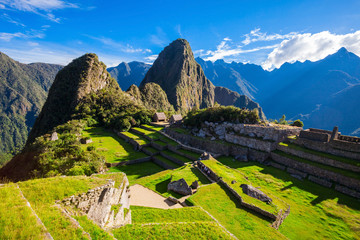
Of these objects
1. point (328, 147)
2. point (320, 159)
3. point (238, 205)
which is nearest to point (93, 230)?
point (238, 205)

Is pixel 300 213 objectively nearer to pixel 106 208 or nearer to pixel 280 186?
pixel 280 186

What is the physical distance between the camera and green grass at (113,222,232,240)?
7.87m

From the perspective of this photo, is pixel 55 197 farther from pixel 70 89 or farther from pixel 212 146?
pixel 70 89

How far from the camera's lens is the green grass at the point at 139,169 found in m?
26.4

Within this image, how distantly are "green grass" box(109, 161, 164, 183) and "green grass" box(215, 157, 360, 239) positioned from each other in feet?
46.8

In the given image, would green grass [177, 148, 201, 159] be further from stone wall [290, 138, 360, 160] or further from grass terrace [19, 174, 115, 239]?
grass terrace [19, 174, 115, 239]

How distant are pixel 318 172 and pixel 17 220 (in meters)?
29.8

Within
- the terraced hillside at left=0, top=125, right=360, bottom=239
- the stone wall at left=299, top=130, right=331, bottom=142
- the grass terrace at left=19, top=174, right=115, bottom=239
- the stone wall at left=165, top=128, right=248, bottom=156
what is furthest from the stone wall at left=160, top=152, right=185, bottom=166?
the stone wall at left=299, top=130, right=331, bottom=142

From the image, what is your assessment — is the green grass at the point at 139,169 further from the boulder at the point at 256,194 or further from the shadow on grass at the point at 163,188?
the boulder at the point at 256,194

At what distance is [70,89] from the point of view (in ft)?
281

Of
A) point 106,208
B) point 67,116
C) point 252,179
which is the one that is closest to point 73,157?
point 106,208

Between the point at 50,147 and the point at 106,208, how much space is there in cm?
2510

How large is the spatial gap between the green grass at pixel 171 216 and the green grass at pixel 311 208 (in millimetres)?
3208

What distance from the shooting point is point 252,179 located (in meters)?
21.2
